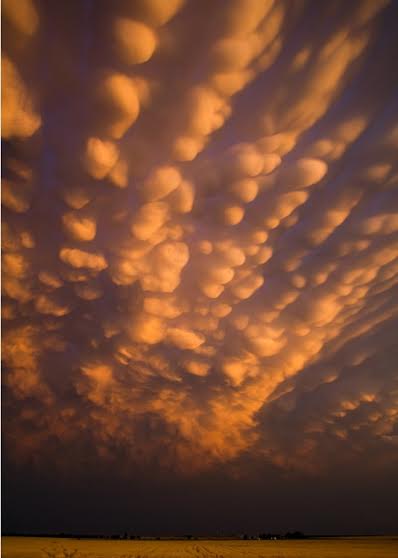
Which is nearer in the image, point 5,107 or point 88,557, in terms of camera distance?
point 5,107

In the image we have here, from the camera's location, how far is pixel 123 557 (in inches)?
1195

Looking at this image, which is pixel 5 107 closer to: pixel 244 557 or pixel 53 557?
pixel 53 557

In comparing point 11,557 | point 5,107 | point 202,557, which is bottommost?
point 202,557

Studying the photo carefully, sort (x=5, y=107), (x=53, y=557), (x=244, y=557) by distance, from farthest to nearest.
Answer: (x=244, y=557), (x=53, y=557), (x=5, y=107)

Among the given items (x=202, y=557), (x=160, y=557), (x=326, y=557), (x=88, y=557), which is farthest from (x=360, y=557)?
(x=88, y=557)

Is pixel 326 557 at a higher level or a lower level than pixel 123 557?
lower

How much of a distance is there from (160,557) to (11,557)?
36.7ft

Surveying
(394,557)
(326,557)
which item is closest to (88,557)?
(326,557)

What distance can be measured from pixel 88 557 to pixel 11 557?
567cm

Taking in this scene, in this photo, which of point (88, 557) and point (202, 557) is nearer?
point (88, 557)

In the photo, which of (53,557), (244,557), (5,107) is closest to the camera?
(5,107)

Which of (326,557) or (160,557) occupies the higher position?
(160,557)

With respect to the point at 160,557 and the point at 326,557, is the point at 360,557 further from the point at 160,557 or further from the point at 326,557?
the point at 160,557

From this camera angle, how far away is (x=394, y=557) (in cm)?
3441
